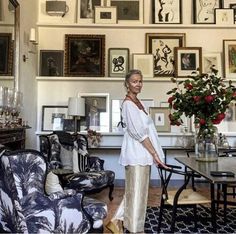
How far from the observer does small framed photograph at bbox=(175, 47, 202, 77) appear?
5.66m

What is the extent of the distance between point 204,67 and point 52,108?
2.73 m

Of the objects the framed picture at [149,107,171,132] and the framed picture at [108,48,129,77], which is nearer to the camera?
the framed picture at [149,107,171,132]

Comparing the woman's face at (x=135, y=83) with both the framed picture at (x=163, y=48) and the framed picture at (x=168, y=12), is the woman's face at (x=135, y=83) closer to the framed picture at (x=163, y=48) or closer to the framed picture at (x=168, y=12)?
the framed picture at (x=163, y=48)

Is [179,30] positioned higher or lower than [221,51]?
higher

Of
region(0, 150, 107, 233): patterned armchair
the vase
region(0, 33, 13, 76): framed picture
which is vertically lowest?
region(0, 150, 107, 233): patterned armchair

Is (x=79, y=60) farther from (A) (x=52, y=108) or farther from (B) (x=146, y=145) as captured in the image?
(B) (x=146, y=145)

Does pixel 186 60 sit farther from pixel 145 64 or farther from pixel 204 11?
pixel 204 11

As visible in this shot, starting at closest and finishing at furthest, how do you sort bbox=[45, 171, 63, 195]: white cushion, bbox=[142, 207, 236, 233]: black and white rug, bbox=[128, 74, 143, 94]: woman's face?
bbox=[45, 171, 63, 195]: white cushion < bbox=[128, 74, 143, 94]: woman's face < bbox=[142, 207, 236, 233]: black and white rug

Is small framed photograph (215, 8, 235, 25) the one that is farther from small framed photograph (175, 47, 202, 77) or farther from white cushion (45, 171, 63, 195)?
white cushion (45, 171, 63, 195)

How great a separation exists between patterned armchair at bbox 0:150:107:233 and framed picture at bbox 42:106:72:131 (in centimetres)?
312

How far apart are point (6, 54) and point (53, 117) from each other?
1.98 metres

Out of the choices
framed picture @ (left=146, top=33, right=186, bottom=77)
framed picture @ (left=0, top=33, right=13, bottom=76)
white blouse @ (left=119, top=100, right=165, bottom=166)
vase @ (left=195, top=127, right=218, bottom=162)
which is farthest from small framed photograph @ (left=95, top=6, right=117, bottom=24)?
white blouse @ (left=119, top=100, right=165, bottom=166)

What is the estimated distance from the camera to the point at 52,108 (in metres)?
5.66

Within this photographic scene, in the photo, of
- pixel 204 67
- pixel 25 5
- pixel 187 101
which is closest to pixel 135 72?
pixel 187 101
